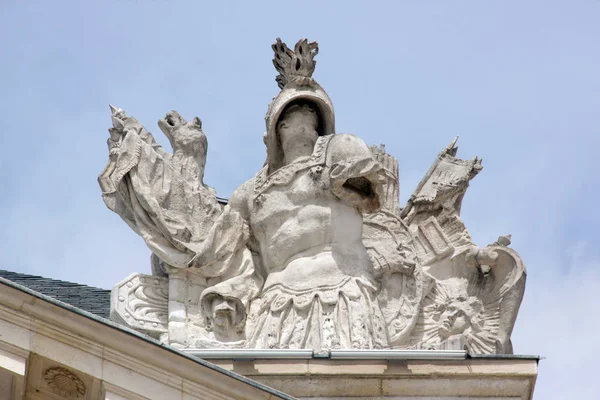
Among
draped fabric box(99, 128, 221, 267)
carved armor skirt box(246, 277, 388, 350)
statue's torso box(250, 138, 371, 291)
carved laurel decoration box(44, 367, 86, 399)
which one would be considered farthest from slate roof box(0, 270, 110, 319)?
carved laurel decoration box(44, 367, 86, 399)

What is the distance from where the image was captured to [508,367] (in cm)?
1939

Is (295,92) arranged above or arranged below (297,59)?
below

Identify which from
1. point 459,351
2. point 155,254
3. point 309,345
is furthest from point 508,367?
point 155,254

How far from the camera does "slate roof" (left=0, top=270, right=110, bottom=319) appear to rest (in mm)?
23578

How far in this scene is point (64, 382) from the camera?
16.7 metres

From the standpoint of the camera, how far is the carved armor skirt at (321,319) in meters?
19.9

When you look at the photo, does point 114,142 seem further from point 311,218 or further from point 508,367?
point 508,367

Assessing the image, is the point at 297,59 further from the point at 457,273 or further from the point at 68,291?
the point at 68,291

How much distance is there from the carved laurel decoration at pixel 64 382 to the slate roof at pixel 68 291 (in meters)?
6.05

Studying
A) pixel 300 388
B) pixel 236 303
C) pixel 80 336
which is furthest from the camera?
pixel 236 303

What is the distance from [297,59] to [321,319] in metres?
3.17

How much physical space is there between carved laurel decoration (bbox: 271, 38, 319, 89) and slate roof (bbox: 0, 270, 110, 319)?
3.32 m

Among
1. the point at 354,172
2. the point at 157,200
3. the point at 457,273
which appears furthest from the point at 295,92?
the point at 457,273

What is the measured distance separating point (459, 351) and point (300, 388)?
59.9 inches
